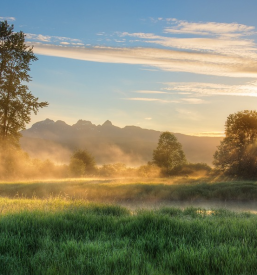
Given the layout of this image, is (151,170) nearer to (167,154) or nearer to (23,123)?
(167,154)

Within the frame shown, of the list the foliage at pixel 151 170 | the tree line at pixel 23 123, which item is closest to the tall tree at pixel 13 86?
the tree line at pixel 23 123

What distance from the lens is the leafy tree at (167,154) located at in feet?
Answer: 155

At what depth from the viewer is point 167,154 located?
47781 millimetres

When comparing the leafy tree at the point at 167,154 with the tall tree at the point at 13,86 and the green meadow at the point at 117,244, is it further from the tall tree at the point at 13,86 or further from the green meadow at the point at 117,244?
the green meadow at the point at 117,244

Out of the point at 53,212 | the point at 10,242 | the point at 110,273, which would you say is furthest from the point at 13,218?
the point at 110,273

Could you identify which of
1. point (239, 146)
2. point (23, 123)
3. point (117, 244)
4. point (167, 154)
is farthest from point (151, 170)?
point (117, 244)

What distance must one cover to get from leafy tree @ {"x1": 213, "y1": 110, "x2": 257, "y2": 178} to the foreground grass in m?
25.6

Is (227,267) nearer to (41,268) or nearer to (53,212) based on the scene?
(41,268)

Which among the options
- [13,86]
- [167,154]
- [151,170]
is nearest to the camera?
[13,86]

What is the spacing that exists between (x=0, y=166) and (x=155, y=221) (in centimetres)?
2462

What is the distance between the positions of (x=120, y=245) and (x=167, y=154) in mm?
43215

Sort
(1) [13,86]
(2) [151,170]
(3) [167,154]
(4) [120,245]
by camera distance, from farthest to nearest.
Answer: (3) [167,154], (2) [151,170], (1) [13,86], (4) [120,245]

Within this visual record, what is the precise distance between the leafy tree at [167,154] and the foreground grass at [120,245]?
129ft

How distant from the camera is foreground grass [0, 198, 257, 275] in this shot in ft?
13.4
